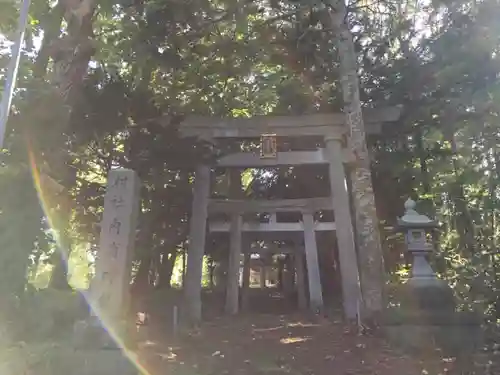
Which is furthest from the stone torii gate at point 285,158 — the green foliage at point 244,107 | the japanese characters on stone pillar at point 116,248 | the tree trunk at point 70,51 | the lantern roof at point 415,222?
the japanese characters on stone pillar at point 116,248

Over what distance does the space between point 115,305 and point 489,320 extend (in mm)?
5330

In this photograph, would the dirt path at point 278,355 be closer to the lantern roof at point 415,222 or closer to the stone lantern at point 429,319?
the stone lantern at point 429,319

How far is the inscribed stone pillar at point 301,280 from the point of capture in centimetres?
1866

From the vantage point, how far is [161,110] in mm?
A: 12000

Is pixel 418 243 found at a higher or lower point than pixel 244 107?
lower

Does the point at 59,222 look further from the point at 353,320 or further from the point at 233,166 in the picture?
the point at 353,320

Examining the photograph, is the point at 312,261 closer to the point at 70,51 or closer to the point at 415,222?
the point at 415,222

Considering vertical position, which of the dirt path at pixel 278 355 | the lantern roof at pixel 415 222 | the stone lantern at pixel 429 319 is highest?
the lantern roof at pixel 415 222

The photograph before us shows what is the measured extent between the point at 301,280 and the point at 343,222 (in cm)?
768

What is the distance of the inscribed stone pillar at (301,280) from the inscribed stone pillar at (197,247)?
7.35 m

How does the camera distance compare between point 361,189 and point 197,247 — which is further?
point 197,247

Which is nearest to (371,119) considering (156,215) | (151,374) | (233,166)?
(233,166)

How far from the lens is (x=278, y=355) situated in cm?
780

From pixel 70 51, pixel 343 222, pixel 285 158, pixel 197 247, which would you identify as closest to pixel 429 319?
pixel 343 222
